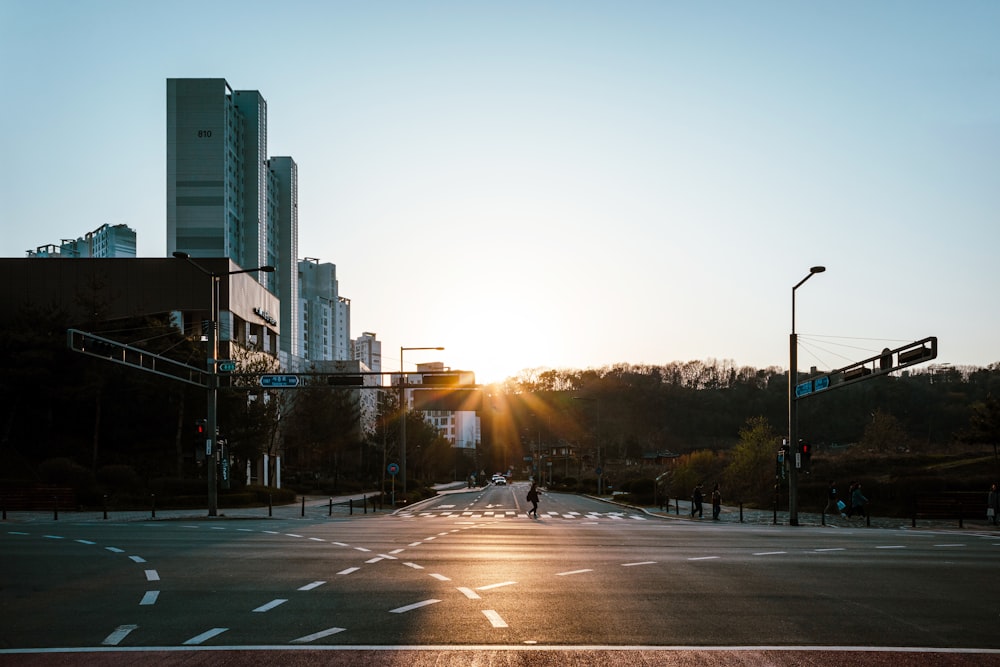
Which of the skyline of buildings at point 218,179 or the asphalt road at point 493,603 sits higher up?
the skyline of buildings at point 218,179

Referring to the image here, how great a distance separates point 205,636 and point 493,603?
12.8 ft

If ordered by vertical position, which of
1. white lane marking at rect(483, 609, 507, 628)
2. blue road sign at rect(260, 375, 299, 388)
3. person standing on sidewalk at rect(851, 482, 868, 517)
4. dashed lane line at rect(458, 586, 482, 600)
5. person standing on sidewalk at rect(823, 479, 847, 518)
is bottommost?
person standing on sidewalk at rect(823, 479, 847, 518)

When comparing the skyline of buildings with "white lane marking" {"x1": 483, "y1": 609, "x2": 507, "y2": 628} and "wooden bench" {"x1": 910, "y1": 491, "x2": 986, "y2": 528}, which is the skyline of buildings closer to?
"wooden bench" {"x1": 910, "y1": 491, "x2": 986, "y2": 528}

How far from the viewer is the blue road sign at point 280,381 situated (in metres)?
43.5

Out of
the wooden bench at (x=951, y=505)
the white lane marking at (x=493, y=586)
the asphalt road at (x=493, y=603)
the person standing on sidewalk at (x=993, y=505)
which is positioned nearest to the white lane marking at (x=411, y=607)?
the asphalt road at (x=493, y=603)

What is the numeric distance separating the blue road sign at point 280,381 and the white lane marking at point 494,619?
110 feet

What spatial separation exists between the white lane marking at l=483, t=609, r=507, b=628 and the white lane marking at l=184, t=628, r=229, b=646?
124 inches

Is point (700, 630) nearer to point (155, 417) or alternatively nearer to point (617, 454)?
point (155, 417)

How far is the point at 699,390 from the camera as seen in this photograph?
144m

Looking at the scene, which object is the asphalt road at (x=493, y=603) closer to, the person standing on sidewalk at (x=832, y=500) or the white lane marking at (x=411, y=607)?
the white lane marking at (x=411, y=607)

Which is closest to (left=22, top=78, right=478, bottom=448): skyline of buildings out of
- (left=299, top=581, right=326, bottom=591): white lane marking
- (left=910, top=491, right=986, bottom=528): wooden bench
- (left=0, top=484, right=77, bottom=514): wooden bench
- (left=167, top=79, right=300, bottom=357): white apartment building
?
(left=167, top=79, right=300, bottom=357): white apartment building

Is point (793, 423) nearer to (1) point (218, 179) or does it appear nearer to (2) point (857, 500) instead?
(2) point (857, 500)

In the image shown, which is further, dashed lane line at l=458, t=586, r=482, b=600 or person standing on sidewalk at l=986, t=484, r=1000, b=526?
person standing on sidewalk at l=986, t=484, r=1000, b=526

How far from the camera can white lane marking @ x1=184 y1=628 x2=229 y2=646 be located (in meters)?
9.56
